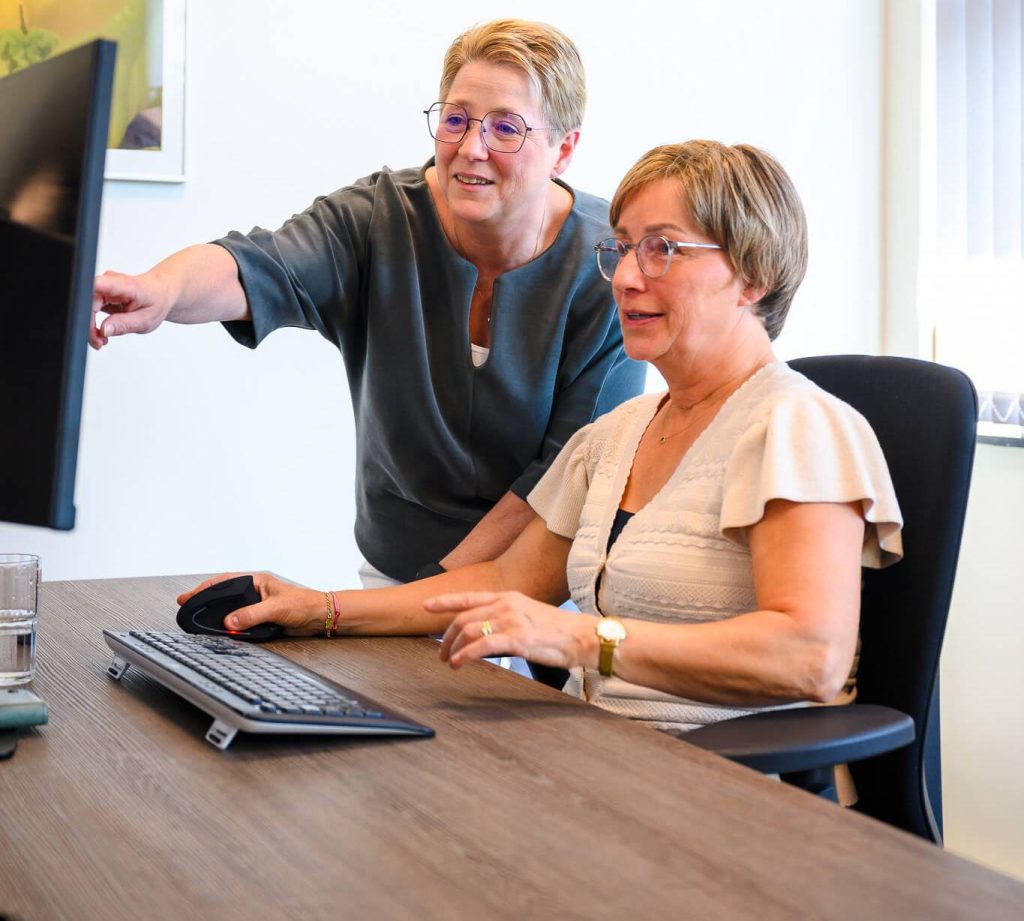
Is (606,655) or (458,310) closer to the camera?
(606,655)

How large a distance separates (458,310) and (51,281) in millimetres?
1189

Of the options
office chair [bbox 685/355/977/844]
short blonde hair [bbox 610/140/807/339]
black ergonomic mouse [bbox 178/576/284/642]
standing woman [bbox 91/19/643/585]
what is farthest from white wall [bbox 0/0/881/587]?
office chair [bbox 685/355/977/844]

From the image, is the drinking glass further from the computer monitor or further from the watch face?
the watch face

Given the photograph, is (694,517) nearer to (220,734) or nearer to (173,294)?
(220,734)

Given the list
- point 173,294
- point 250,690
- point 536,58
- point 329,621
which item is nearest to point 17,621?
Result: point 250,690

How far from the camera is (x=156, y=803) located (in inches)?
39.5

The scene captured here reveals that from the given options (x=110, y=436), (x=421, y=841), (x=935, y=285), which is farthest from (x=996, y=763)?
(x=421, y=841)

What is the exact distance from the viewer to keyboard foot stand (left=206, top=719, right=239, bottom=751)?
3.73 ft

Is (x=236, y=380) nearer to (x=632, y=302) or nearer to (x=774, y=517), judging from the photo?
(x=632, y=302)

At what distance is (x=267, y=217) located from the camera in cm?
298

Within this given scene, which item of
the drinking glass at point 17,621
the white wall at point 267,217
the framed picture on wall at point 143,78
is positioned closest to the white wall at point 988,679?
the white wall at point 267,217

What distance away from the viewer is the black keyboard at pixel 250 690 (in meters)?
1.15

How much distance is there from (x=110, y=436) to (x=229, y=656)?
5.31ft

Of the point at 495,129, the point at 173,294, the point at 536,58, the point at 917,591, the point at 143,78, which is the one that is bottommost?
the point at 917,591
